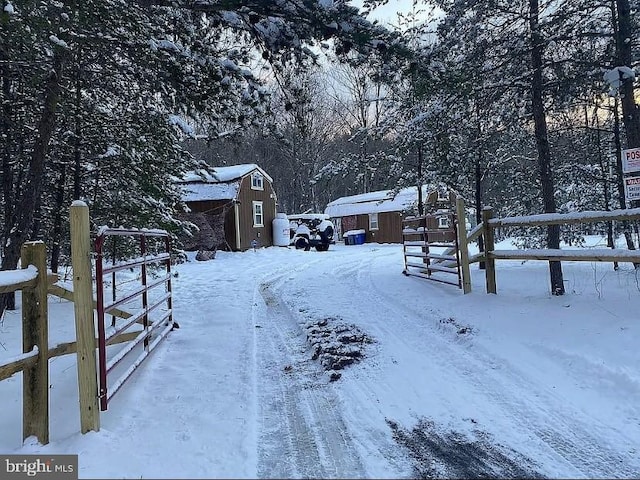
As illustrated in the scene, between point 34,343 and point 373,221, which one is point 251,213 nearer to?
point 373,221

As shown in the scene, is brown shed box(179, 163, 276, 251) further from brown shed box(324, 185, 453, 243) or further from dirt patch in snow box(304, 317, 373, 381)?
dirt patch in snow box(304, 317, 373, 381)

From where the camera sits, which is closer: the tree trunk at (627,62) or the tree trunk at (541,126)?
the tree trunk at (627,62)

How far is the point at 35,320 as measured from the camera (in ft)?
9.44

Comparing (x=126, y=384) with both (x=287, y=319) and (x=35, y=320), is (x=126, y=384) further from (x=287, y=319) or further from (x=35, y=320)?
(x=287, y=319)

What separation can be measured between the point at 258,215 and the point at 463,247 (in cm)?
1815

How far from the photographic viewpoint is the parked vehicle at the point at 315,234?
79.3 feet

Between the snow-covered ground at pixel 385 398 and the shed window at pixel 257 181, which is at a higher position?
the shed window at pixel 257 181

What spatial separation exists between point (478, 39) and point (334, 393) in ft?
21.8

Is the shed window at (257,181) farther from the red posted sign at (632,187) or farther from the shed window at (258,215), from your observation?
the red posted sign at (632,187)

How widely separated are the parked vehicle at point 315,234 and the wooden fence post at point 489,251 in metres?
17.5

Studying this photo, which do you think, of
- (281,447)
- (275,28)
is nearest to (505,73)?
(275,28)

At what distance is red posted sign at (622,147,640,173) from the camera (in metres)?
5.67

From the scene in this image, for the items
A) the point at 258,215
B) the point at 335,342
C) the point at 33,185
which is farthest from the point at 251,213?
the point at 335,342

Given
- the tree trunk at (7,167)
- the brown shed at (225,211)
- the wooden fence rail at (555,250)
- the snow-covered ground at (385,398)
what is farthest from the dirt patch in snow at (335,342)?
the brown shed at (225,211)
